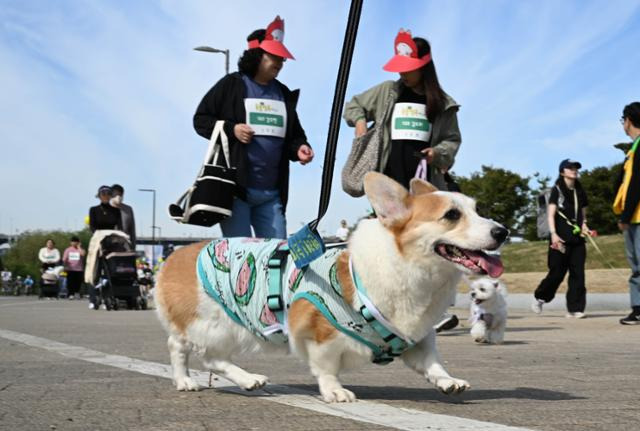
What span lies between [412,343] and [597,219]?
47.6 m

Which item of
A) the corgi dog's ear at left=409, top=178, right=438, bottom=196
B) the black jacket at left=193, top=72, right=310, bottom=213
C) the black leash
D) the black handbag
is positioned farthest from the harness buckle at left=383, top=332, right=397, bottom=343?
the black jacket at left=193, top=72, right=310, bottom=213

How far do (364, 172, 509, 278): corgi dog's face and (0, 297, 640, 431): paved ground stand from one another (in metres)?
0.66

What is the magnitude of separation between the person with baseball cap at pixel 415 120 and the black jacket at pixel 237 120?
2.57 feet

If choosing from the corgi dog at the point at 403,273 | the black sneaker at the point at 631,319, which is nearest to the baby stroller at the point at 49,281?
the black sneaker at the point at 631,319

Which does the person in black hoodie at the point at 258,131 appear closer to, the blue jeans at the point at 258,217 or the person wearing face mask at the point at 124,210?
the blue jeans at the point at 258,217

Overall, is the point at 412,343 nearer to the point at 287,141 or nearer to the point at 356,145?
the point at 287,141

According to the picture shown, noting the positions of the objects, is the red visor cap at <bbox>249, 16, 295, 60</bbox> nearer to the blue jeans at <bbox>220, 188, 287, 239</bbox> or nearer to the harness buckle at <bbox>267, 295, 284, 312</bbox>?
the blue jeans at <bbox>220, 188, 287, 239</bbox>

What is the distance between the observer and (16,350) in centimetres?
682

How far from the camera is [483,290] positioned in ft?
27.8

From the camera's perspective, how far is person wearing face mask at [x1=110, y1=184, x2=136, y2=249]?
16375 millimetres

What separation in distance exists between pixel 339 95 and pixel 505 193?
4588 cm

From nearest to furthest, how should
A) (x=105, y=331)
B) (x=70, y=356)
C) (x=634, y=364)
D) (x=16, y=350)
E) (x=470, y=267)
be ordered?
1. (x=470, y=267)
2. (x=634, y=364)
3. (x=70, y=356)
4. (x=16, y=350)
5. (x=105, y=331)

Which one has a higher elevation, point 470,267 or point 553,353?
point 470,267

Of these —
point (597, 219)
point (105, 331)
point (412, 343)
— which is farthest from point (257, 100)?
point (597, 219)
